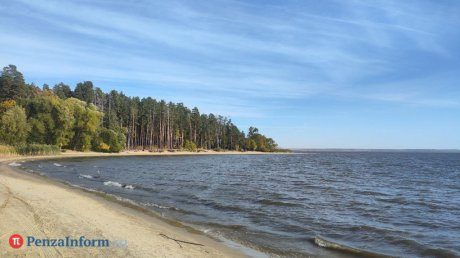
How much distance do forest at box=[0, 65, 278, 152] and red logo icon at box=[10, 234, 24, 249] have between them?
218ft

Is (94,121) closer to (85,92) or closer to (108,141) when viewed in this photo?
(108,141)

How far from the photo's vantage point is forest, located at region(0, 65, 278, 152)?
81250 millimetres

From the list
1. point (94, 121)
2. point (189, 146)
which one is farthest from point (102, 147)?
point (189, 146)

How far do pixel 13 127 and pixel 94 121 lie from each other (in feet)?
83.2

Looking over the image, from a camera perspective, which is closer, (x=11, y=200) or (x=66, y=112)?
(x=11, y=200)

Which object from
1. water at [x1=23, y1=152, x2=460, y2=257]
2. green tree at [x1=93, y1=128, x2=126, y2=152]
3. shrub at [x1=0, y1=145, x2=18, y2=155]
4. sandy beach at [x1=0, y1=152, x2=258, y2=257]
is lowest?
water at [x1=23, y1=152, x2=460, y2=257]

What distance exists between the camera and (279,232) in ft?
54.0

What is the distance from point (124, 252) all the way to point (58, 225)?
12.5 feet

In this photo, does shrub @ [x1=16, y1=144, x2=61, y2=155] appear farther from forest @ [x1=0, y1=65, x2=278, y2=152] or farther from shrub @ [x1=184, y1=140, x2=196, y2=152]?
shrub @ [x1=184, y1=140, x2=196, y2=152]

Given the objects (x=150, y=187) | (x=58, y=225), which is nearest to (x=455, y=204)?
(x=150, y=187)

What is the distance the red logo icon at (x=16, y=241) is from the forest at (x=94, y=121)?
6643 cm

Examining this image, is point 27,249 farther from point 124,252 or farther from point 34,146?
point 34,146

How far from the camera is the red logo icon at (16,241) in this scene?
976 cm

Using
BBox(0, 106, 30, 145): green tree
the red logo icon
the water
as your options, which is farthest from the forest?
the red logo icon
